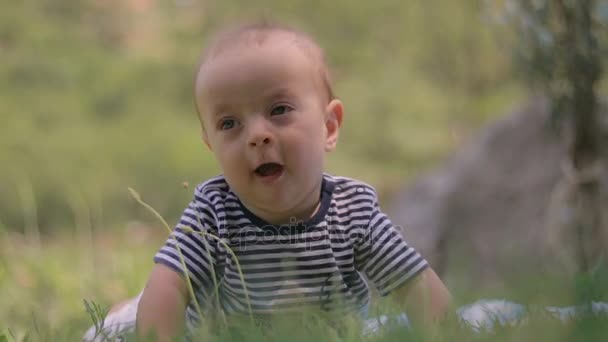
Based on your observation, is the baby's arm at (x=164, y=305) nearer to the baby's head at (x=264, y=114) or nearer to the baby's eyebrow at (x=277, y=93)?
the baby's head at (x=264, y=114)

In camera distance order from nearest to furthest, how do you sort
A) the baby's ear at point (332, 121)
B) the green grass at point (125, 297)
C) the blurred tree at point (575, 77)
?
the green grass at point (125, 297), the baby's ear at point (332, 121), the blurred tree at point (575, 77)

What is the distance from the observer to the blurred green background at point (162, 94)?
4.16 m

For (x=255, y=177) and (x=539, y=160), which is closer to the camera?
(x=255, y=177)

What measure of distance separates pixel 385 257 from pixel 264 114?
0.26 m

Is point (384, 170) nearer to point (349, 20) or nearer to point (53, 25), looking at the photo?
point (349, 20)

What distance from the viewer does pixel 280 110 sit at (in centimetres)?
110

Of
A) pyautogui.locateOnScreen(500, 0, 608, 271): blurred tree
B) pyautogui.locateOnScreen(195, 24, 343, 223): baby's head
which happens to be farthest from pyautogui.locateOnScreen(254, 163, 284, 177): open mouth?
pyautogui.locateOnScreen(500, 0, 608, 271): blurred tree

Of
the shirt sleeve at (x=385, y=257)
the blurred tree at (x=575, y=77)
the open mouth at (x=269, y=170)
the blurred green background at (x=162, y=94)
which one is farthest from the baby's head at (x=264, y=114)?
the blurred green background at (x=162, y=94)

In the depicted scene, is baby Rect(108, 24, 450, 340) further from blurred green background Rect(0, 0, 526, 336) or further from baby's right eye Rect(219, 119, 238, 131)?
blurred green background Rect(0, 0, 526, 336)

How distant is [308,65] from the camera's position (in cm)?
112

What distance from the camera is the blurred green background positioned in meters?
4.16

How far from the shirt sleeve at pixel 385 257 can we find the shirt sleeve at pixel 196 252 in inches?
8.2

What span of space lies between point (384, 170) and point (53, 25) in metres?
2.12

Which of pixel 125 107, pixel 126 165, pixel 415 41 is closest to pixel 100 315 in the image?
pixel 126 165
